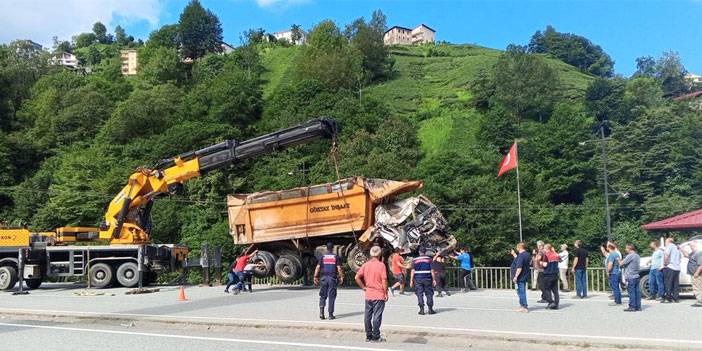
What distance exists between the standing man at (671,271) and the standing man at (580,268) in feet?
7.14

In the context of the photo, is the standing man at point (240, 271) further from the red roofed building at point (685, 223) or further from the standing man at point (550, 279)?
the red roofed building at point (685, 223)

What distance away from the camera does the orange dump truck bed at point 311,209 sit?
2138 cm

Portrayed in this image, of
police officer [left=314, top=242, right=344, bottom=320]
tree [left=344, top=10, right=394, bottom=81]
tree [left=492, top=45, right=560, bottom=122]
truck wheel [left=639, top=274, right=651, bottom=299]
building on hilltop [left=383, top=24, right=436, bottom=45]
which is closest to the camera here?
police officer [left=314, top=242, right=344, bottom=320]

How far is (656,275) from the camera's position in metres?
16.9

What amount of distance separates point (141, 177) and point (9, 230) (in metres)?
5.76

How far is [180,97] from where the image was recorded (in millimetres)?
81062

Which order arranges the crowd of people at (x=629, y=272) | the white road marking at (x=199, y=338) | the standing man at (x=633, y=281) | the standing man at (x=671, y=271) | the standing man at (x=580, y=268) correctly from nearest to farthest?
the white road marking at (x=199, y=338), the standing man at (x=633, y=281), the crowd of people at (x=629, y=272), the standing man at (x=671, y=271), the standing man at (x=580, y=268)

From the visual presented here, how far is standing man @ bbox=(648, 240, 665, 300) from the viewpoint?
1662 centimetres

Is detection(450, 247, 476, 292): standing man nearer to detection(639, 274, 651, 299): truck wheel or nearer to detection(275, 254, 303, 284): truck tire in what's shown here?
detection(639, 274, 651, 299): truck wheel

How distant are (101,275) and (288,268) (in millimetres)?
7844

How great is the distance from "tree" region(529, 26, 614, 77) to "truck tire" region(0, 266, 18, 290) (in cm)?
13519

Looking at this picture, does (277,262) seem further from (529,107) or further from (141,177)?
(529,107)

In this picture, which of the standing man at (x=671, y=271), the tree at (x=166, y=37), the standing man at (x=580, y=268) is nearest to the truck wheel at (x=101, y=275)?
the standing man at (x=580, y=268)

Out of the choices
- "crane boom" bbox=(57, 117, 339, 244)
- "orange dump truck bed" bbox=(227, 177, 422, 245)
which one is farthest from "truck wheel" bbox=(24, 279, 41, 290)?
"orange dump truck bed" bbox=(227, 177, 422, 245)
